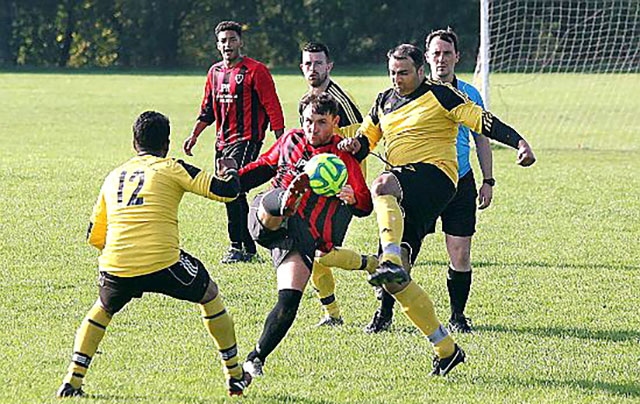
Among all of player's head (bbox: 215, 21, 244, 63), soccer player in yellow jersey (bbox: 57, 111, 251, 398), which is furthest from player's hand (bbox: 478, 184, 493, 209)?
player's head (bbox: 215, 21, 244, 63)

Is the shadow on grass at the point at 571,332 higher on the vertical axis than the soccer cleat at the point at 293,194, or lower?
lower

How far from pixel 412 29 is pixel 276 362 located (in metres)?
45.0

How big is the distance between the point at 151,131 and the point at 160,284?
0.75 m

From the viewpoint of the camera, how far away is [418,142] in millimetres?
7191

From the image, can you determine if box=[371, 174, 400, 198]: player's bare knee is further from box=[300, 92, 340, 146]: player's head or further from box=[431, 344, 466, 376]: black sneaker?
box=[431, 344, 466, 376]: black sneaker

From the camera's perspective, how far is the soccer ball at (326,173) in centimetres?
631

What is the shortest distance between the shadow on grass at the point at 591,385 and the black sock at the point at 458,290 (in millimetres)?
1409

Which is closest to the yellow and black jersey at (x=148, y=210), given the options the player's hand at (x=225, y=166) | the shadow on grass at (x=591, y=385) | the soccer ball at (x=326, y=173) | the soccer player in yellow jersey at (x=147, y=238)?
the soccer player in yellow jersey at (x=147, y=238)

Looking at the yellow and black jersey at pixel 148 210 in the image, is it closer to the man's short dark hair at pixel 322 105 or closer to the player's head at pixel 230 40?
the man's short dark hair at pixel 322 105

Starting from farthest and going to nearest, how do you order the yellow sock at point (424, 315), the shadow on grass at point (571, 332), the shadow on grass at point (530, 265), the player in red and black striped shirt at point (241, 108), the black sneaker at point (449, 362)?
1. the player in red and black striped shirt at point (241, 108)
2. the shadow on grass at point (530, 265)
3. the shadow on grass at point (571, 332)
4. the black sneaker at point (449, 362)
5. the yellow sock at point (424, 315)

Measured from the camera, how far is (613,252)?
36.6ft

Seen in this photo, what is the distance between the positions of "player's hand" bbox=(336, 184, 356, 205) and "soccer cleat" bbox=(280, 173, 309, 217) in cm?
32

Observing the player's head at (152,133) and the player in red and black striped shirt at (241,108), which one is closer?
the player's head at (152,133)

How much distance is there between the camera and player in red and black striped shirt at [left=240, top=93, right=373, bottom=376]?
6.55 metres
